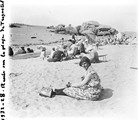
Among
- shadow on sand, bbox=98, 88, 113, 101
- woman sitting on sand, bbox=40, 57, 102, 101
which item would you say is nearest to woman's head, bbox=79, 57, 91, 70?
woman sitting on sand, bbox=40, 57, 102, 101

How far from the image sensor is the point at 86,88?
110 inches

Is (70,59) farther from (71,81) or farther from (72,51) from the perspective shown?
(71,81)

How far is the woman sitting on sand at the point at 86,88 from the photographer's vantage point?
9.18 ft

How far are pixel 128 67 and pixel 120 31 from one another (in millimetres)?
405

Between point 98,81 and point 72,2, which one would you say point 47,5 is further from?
point 98,81

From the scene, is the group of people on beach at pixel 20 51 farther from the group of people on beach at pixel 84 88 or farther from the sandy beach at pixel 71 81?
the group of people on beach at pixel 84 88

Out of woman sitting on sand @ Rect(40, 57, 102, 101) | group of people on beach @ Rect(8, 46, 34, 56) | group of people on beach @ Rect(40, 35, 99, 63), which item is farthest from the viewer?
group of people on beach @ Rect(40, 35, 99, 63)

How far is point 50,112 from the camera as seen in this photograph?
2814 millimetres

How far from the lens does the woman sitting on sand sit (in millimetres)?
2797

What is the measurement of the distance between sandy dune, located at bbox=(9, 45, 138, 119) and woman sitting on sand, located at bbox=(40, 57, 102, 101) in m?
0.05

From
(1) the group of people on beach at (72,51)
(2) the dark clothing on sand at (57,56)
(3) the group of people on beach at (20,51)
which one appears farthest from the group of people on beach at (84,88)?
(3) the group of people on beach at (20,51)

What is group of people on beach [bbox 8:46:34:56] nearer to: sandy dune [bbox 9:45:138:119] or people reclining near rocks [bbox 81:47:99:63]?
sandy dune [bbox 9:45:138:119]

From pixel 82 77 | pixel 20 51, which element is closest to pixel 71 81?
pixel 82 77

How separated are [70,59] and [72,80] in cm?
27
